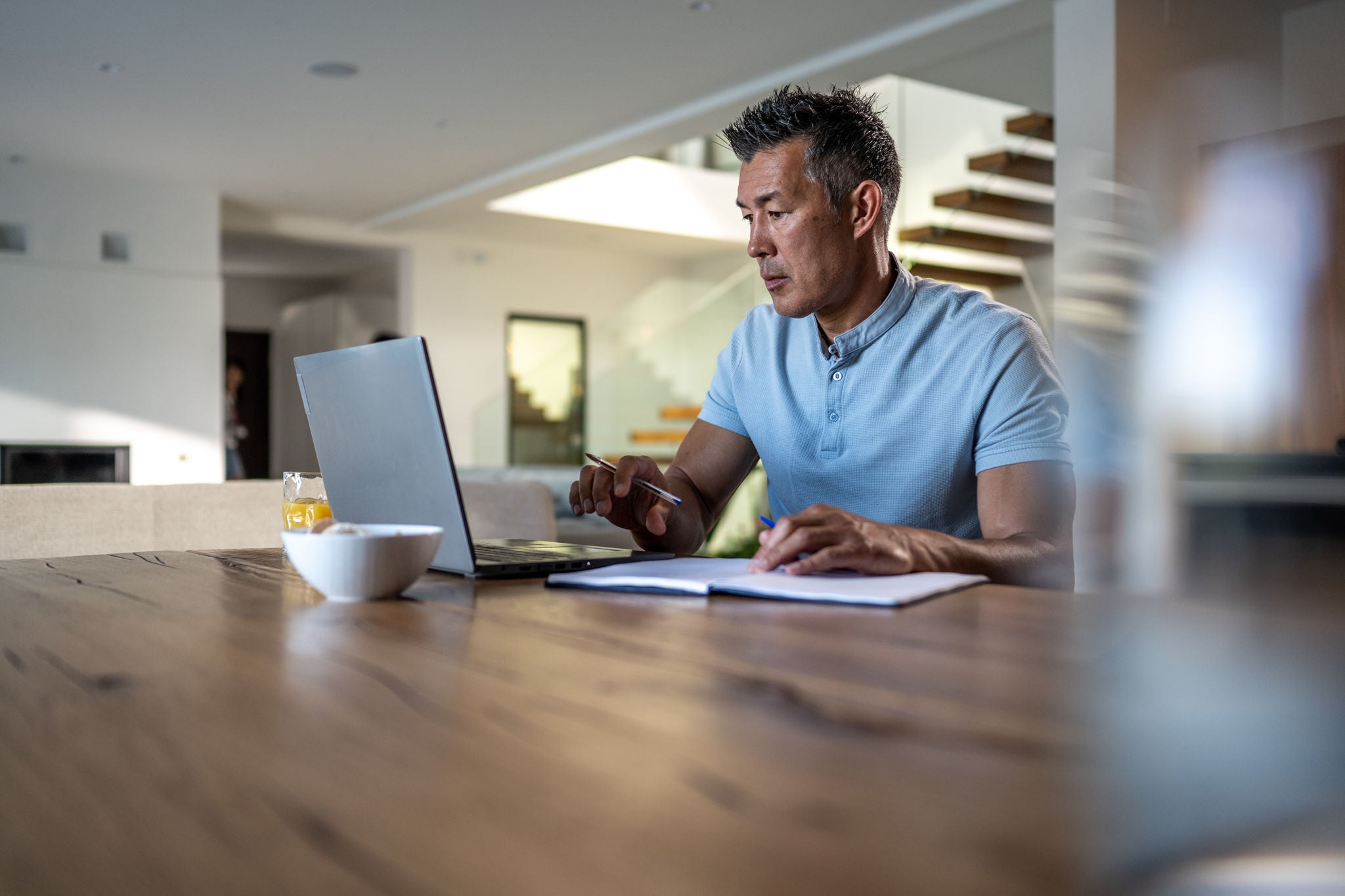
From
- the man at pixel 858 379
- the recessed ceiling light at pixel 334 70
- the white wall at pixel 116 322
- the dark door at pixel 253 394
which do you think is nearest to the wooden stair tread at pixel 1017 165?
the recessed ceiling light at pixel 334 70

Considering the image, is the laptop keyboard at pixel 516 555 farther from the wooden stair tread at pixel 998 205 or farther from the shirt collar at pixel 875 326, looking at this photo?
the wooden stair tread at pixel 998 205

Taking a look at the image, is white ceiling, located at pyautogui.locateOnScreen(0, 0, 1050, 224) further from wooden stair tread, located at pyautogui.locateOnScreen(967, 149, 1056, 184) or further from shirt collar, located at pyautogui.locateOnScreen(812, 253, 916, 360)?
shirt collar, located at pyautogui.locateOnScreen(812, 253, 916, 360)

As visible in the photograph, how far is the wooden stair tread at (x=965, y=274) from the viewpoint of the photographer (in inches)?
202

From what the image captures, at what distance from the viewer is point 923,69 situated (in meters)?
4.59

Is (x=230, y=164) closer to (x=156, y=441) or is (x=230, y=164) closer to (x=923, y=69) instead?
(x=156, y=441)

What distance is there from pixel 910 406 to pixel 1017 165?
12.5 ft

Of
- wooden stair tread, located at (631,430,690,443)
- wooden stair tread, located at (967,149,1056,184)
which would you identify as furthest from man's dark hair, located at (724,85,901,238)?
wooden stair tread, located at (631,430,690,443)

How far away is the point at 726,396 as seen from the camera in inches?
62.9

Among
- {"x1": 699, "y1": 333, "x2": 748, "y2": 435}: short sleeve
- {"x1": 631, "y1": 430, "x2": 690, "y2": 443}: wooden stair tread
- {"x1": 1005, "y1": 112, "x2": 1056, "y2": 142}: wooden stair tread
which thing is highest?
{"x1": 1005, "y1": 112, "x2": 1056, "y2": 142}: wooden stair tread

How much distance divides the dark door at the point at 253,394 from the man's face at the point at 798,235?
9924mm

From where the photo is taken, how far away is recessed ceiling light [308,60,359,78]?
4.55 meters

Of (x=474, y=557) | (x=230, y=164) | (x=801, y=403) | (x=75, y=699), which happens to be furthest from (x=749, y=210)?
(x=230, y=164)

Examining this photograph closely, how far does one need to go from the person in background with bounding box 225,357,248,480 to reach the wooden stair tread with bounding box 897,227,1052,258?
17.8 ft

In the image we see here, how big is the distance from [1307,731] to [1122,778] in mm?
106
